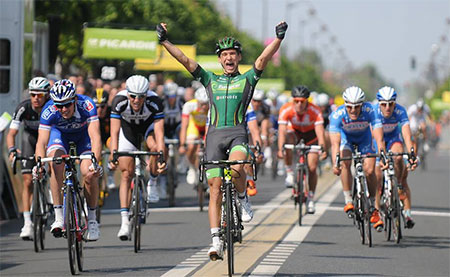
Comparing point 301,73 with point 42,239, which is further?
point 301,73

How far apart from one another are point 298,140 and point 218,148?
23.1 ft

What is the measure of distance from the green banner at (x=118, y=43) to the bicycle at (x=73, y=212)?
69.2 feet

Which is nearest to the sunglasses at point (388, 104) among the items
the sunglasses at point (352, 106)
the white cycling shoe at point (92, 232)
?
the sunglasses at point (352, 106)

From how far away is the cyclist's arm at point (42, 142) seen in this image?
12.0 m

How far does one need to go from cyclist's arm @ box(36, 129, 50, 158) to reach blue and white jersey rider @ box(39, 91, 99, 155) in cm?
5

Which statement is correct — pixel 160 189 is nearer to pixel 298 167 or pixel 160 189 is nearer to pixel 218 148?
pixel 298 167

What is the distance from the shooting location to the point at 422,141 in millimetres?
32094

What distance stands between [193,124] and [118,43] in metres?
13.7

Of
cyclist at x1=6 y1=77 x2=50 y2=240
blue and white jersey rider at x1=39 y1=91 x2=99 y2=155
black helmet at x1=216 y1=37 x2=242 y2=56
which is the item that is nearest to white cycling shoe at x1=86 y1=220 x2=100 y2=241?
blue and white jersey rider at x1=39 y1=91 x2=99 y2=155

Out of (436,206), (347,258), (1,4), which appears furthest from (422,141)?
(347,258)

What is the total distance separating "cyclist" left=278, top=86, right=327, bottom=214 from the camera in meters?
17.0

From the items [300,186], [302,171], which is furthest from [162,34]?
[302,171]

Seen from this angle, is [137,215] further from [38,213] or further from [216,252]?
[216,252]

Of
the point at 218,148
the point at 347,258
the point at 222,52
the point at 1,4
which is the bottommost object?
the point at 347,258
